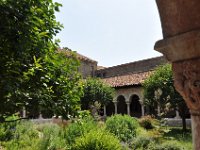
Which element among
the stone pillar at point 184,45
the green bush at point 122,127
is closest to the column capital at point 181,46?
the stone pillar at point 184,45

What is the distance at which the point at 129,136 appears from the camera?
45.0 ft

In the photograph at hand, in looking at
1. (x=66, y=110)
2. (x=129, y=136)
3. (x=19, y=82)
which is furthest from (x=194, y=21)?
(x=129, y=136)

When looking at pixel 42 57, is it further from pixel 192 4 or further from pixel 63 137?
pixel 63 137

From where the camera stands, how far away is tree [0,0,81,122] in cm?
372

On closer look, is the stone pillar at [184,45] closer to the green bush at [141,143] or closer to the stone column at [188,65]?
the stone column at [188,65]

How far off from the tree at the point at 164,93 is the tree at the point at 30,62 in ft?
47.9

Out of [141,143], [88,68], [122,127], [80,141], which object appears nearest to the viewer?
[80,141]

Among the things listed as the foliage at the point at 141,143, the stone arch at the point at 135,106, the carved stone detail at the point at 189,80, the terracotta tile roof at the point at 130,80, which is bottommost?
the foliage at the point at 141,143

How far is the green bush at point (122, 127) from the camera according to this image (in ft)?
44.7

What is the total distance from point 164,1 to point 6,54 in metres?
2.41

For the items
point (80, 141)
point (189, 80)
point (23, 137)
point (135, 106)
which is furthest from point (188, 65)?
point (135, 106)

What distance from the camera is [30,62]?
413 cm

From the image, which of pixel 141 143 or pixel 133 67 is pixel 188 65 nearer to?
pixel 141 143

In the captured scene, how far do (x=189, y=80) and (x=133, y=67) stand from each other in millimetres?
33364
